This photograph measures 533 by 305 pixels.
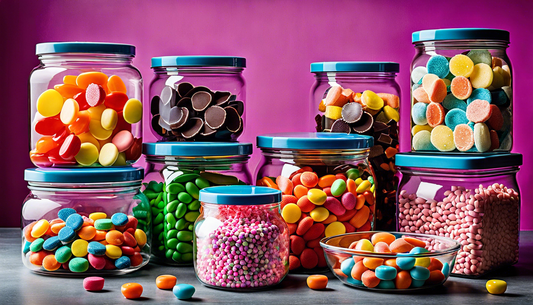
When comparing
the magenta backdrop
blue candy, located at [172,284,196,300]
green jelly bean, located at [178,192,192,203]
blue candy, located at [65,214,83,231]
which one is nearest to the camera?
blue candy, located at [172,284,196,300]

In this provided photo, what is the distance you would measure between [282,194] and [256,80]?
21.2 inches

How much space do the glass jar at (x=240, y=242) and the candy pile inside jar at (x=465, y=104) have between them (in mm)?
368

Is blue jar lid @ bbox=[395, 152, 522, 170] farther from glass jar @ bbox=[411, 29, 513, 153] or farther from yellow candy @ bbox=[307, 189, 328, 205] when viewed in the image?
yellow candy @ bbox=[307, 189, 328, 205]

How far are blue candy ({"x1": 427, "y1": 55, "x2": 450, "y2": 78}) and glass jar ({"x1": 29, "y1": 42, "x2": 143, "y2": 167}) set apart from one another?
0.59 meters

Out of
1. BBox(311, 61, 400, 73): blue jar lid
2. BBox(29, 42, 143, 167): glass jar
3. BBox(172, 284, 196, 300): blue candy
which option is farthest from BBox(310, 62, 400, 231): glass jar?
BBox(172, 284, 196, 300): blue candy

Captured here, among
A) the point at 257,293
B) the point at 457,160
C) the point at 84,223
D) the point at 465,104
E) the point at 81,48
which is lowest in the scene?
the point at 257,293

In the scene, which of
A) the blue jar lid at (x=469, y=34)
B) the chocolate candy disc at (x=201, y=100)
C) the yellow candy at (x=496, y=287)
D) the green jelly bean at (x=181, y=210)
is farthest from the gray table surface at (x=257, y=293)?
the blue jar lid at (x=469, y=34)

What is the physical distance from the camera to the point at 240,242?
1.05m

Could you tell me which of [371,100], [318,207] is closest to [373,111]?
[371,100]

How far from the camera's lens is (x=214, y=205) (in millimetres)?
1098

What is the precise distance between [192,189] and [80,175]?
21 centimetres

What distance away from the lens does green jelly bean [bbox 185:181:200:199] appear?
1.25 metres

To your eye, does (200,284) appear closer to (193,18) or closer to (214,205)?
(214,205)

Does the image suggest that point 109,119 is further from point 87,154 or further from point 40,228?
point 40,228
